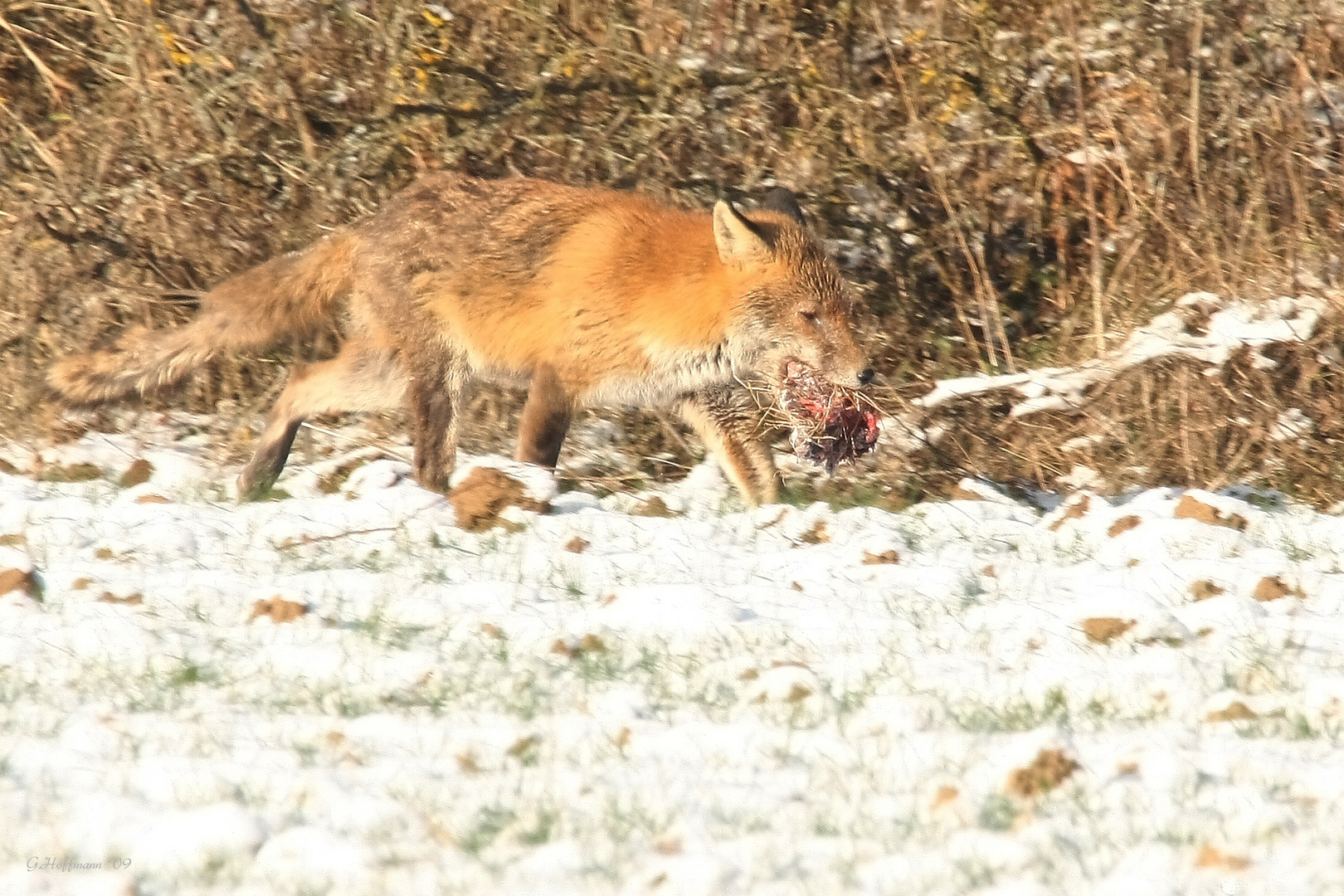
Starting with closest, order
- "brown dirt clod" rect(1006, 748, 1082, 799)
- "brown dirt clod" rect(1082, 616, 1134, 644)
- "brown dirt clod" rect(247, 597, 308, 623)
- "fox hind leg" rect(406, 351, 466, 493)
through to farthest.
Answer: "brown dirt clod" rect(1006, 748, 1082, 799) → "brown dirt clod" rect(1082, 616, 1134, 644) → "brown dirt clod" rect(247, 597, 308, 623) → "fox hind leg" rect(406, 351, 466, 493)

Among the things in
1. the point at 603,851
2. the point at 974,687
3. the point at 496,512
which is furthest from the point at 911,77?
the point at 603,851

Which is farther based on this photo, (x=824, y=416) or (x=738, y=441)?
(x=738, y=441)

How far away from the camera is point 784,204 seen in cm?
711

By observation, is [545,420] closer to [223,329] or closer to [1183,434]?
[223,329]

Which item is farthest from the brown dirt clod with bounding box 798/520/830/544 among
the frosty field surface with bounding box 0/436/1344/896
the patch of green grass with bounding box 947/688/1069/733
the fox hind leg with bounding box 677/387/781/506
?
the patch of green grass with bounding box 947/688/1069/733

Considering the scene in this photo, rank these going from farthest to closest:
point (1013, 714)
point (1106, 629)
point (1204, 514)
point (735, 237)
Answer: point (735, 237)
point (1204, 514)
point (1106, 629)
point (1013, 714)

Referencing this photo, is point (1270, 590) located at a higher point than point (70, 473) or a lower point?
higher

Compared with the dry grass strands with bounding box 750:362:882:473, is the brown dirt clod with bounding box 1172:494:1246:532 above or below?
above

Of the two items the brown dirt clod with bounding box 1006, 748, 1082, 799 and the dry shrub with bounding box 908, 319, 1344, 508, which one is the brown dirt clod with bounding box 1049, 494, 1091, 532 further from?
the brown dirt clod with bounding box 1006, 748, 1082, 799

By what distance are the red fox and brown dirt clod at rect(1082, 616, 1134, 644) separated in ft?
8.42

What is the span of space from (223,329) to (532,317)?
5.13 ft

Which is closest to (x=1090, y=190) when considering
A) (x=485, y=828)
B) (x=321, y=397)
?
(x=321, y=397)

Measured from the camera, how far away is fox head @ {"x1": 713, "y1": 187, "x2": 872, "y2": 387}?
6625 mm

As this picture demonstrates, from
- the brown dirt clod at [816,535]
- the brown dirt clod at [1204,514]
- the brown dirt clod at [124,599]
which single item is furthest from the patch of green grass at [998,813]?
the brown dirt clod at [124,599]
